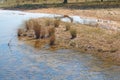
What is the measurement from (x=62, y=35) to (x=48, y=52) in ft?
14.8

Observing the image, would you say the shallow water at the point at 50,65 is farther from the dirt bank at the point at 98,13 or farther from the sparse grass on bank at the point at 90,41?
the dirt bank at the point at 98,13

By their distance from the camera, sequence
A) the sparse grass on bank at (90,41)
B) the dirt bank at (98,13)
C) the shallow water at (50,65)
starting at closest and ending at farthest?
the shallow water at (50,65)
the sparse grass on bank at (90,41)
the dirt bank at (98,13)

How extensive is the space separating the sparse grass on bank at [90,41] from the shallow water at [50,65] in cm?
86

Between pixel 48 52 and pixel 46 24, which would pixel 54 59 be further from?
pixel 46 24

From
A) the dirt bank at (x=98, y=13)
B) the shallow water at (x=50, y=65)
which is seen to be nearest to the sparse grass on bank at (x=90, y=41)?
the shallow water at (x=50, y=65)

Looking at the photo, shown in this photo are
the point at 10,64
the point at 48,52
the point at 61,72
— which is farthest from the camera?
the point at 48,52

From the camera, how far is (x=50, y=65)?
16.4 metres

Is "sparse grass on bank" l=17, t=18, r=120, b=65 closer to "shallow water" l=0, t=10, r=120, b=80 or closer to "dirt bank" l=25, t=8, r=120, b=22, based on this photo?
"shallow water" l=0, t=10, r=120, b=80

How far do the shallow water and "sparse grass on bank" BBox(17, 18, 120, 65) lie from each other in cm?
86

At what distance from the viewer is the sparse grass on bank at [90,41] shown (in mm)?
18828

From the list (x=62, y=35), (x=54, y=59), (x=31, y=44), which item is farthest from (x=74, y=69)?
(x=62, y=35)

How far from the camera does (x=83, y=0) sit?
61.5 meters

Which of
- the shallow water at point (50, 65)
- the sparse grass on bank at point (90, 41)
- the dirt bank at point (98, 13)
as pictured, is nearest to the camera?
the shallow water at point (50, 65)

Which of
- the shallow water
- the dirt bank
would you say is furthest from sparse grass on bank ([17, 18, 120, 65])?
the dirt bank
